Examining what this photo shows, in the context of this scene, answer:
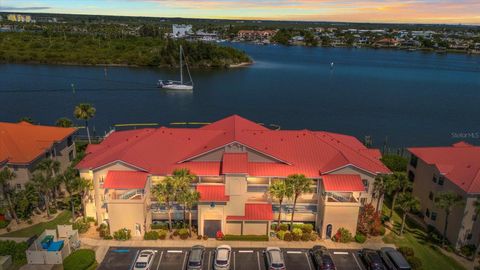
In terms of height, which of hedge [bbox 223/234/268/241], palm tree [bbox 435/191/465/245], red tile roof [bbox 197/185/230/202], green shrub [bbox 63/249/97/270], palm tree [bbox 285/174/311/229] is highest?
palm tree [bbox 285/174/311/229]

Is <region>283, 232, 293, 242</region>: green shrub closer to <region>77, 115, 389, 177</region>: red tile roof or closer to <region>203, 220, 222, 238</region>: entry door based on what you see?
<region>77, 115, 389, 177</region>: red tile roof

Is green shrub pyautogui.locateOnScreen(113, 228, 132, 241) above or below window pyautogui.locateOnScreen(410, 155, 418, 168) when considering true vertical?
below

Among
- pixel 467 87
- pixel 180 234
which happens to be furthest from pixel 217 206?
pixel 467 87

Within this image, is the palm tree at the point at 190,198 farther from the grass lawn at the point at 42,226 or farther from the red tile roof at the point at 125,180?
the grass lawn at the point at 42,226

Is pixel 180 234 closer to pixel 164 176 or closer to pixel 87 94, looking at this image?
pixel 164 176

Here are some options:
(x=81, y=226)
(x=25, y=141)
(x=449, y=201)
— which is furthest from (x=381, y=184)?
(x=25, y=141)

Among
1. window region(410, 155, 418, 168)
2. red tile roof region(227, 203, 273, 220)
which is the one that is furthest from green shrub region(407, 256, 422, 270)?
window region(410, 155, 418, 168)

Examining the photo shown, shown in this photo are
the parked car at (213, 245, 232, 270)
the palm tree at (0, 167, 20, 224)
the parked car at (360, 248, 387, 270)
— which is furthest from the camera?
the palm tree at (0, 167, 20, 224)

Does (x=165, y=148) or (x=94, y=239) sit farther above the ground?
(x=165, y=148)

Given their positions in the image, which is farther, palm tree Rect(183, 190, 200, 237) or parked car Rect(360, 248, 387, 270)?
palm tree Rect(183, 190, 200, 237)
